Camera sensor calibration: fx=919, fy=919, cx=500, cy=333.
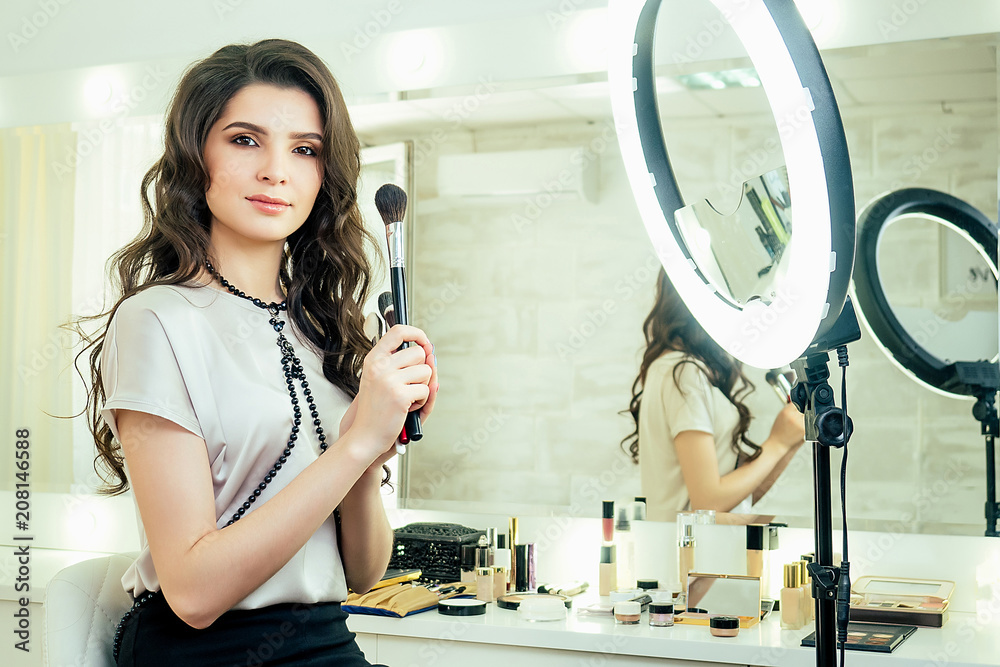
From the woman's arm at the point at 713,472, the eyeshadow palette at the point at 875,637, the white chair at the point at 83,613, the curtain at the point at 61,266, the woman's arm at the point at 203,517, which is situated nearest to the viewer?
the woman's arm at the point at 203,517

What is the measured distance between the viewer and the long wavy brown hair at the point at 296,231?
0.97 metres

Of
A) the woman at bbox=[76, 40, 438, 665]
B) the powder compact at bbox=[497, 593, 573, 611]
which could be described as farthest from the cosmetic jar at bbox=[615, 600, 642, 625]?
the woman at bbox=[76, 40, 438, 665]

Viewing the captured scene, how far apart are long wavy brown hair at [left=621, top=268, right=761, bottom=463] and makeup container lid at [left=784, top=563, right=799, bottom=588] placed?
251 millimetres

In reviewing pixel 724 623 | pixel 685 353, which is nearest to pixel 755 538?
pixel 724 623

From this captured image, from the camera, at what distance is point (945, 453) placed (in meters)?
1.60

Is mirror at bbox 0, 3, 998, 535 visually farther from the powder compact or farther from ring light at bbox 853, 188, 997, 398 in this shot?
the powder compact

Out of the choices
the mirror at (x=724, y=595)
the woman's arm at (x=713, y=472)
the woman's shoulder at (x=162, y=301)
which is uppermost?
the woman's shoulder at (x=162, y=301)

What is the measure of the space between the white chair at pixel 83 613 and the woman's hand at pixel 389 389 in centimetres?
36

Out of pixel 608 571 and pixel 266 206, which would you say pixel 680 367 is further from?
pixel 266 206

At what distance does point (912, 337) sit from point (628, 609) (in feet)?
2.26

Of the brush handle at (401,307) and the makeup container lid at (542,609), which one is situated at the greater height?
the brush handle at (401,307)

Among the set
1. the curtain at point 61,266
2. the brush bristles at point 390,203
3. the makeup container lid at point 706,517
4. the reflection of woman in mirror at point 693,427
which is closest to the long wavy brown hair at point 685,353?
the reflection of woman in mirror at point 693,427

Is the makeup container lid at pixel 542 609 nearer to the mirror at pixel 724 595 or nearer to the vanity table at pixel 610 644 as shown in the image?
the vanity table at pixel 610 644

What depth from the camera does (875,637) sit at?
137 centimetres
